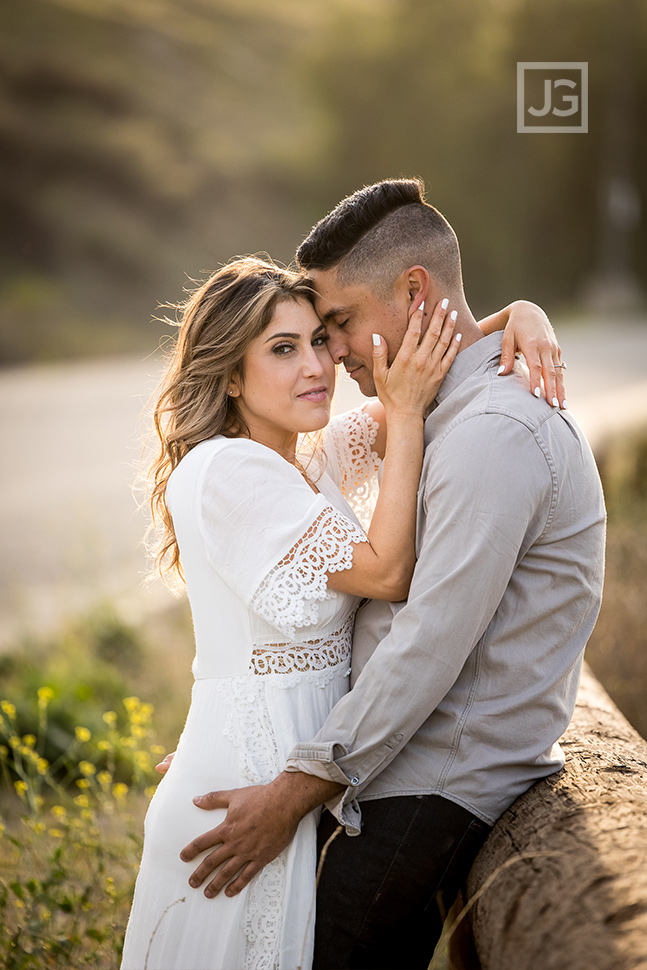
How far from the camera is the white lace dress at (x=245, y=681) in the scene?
2098mm

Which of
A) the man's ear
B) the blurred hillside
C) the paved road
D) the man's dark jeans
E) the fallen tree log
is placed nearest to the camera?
the fallen tree log

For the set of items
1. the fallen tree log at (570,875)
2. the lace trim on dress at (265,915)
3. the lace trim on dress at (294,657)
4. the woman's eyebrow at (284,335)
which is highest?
the woman's eyebrow at (284,335)

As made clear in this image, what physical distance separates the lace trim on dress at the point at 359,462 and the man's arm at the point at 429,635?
87 cm

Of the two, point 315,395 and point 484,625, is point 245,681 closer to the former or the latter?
point 484,625

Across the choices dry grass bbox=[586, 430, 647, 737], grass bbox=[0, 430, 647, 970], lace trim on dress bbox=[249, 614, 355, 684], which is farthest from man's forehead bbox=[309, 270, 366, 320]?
dry grass bbox=[586, 430, 647, 737]

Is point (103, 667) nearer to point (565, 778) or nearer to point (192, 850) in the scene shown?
point (192, 850)

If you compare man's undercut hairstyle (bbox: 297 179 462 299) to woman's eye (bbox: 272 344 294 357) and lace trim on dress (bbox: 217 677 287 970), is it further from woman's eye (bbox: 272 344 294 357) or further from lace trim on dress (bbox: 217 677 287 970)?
lace trim on dress (bbox: 217 677 287 970)

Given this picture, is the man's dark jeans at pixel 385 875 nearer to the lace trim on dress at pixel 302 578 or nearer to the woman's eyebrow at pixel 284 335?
the lace trim on dress at pixel 302 578

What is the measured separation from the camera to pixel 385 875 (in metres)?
2.06

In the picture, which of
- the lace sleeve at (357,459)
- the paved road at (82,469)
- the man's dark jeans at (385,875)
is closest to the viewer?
the man's dark jeans at (385,875)

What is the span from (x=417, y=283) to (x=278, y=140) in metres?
23.4

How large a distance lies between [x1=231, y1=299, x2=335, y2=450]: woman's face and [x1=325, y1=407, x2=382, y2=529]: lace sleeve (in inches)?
16.2

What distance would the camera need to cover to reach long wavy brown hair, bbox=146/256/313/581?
8.16 ft

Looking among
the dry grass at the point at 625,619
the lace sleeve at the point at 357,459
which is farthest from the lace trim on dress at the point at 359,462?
the dry grass at the point at 625,619
